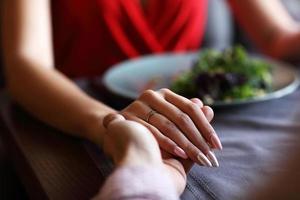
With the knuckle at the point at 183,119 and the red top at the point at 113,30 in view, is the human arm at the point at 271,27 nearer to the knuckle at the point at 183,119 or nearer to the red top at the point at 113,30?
the red top at the point at 113,30

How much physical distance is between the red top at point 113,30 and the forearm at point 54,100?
280 millimetres

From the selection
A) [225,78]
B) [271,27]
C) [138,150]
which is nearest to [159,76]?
[225,78]

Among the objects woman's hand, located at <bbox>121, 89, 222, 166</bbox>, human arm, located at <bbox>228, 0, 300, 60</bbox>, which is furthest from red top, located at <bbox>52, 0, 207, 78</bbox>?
woman's hand, located at <bbox>121, 89, 222, 166</bbox>

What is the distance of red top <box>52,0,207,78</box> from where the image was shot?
45.2 inches

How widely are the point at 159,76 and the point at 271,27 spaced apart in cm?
31

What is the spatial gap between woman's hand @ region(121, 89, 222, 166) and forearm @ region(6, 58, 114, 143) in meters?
0.09

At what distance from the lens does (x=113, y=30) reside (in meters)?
1.16

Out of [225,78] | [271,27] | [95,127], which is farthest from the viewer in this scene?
[271,27]

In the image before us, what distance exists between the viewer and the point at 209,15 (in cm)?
144

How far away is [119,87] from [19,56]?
175 mm

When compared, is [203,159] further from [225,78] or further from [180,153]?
[225,78]

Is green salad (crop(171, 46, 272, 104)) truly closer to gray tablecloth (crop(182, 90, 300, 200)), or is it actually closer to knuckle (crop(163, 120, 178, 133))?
gray tablecloth (crop(182, 90, 300, 200))

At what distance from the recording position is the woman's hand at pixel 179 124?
58cm

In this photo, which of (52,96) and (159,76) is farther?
(159,76)
